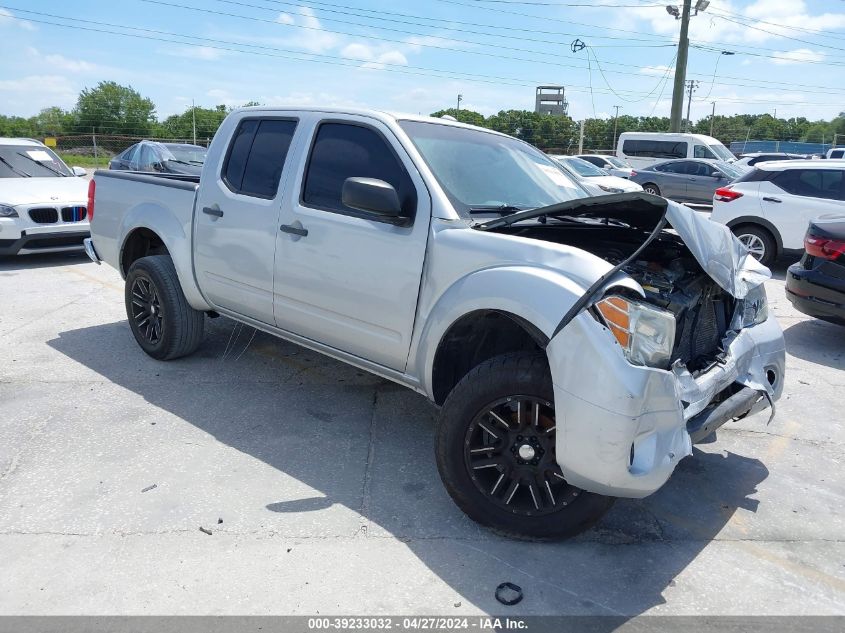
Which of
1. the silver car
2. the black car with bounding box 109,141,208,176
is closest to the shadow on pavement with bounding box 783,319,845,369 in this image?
the black car with bounding box 109,141,208,176

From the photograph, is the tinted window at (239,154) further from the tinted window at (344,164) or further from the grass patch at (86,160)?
the grass patch at (86,160)

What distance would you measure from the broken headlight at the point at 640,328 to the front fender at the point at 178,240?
3.24 meters

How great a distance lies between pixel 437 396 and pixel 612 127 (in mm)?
47249

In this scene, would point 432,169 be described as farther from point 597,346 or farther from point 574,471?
point 574,471

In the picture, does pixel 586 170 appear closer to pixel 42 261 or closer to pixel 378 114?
pixel 42 261

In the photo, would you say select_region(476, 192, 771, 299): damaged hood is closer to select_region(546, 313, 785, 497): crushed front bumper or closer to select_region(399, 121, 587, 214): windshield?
select_region(546, 313, 785, 497): crushed front bumper

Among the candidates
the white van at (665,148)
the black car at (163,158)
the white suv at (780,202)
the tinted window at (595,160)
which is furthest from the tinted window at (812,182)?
the white van at (665,148)

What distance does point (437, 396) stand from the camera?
11.9 ft

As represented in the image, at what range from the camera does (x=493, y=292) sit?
3.13 metres

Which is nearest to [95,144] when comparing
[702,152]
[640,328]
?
[702,152]

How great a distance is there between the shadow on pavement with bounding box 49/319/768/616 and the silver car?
16.8 m

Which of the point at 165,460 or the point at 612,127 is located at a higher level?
the point at 612,127

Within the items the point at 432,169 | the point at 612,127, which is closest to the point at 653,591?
the point at 432,169

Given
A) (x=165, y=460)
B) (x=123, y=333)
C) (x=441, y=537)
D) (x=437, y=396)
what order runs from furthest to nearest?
(x=123, y=333)
(x=165, y=460)
(x=437, y=396)
(x=441, y=537)
